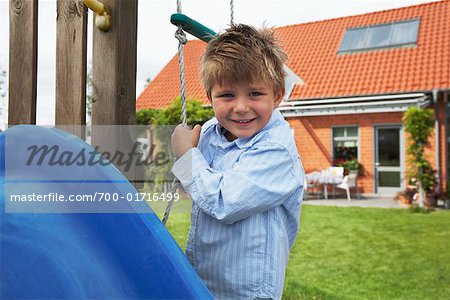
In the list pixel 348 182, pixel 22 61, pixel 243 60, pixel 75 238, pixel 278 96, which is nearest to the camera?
pixel 75 238

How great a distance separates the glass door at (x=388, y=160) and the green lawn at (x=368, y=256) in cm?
363

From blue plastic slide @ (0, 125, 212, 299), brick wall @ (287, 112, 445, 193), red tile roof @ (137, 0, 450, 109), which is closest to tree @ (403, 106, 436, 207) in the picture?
red tile roof @ (137, 0, 450, 109)

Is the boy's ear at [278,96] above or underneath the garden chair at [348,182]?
above

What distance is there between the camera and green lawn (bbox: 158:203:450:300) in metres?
4.19

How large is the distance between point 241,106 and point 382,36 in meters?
12.8

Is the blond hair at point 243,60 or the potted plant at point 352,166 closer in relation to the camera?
the blond hair at point 243,60

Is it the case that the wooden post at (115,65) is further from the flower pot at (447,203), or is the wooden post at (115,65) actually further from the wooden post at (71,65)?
the flower pot at (447,203)

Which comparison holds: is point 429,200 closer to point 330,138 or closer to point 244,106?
point 330,138

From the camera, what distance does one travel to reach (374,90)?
12.0m

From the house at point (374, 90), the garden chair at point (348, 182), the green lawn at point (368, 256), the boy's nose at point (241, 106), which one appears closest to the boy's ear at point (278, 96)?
the boy's nose at point (241, 106)

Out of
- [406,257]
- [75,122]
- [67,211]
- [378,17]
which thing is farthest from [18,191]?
[378,17]

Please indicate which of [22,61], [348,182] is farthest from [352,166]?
[22,61]

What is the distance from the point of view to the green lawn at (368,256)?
165 inches

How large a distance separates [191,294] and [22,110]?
110cm
